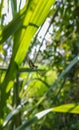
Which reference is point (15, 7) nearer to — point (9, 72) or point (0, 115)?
point (9, 72)

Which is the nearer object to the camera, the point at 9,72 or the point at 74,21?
the point at 9,72

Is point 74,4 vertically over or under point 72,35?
over

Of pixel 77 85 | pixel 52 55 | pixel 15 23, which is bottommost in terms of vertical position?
pixel 77 85

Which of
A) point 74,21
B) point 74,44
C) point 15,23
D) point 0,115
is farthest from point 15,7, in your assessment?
point 74,44

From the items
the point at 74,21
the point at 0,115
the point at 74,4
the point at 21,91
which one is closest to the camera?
the point at 0,115

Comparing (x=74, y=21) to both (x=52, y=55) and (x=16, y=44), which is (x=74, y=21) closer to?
(x=52, y=55)

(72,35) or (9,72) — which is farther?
(72,35)

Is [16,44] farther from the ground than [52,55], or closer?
farther from the ground

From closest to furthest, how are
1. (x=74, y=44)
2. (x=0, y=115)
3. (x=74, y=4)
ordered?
(x=0, y=115) < (x=74, y=4) < (x=74, y=44)

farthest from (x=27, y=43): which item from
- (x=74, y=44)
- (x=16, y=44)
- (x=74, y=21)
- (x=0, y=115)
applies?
(x=74, y=44)

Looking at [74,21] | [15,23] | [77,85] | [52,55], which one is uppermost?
[15,23]
